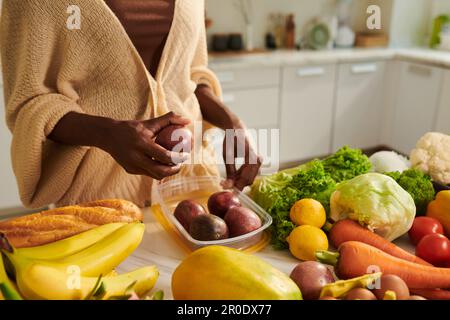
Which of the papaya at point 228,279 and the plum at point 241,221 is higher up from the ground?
the papaya at point 228,279

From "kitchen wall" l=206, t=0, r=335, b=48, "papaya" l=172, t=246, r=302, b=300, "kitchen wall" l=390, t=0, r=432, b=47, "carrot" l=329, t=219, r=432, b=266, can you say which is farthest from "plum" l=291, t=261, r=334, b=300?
"kitchen wall" l=390, t=0, r=432, b=47

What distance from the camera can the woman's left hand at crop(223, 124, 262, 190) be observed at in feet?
3.60

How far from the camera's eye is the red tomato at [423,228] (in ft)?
3.12

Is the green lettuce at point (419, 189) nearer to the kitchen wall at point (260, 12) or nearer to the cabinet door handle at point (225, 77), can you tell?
the cabinet door handle at point (225, 77)

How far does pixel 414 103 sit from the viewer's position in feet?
10.4

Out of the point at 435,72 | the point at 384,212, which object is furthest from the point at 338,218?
the point at 435,72

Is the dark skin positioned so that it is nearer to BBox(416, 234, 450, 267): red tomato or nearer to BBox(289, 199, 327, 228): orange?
BBox(289, 199, 327, 228): orange

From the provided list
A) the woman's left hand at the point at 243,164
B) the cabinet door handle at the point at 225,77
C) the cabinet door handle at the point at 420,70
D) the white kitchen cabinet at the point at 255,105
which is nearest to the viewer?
the woman's left hand at the point at 243,164

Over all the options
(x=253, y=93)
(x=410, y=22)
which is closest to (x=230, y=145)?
(x=253, y=93)

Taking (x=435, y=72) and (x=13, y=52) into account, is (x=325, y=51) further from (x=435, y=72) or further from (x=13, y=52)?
(x=13, y=52)

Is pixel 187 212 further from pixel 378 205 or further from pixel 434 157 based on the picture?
pixel 434 157

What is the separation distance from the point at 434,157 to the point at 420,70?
212cm

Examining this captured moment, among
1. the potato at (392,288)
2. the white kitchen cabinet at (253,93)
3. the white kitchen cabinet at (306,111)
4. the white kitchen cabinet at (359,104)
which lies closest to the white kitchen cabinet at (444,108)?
the white kitchen cabinet at (359,104)

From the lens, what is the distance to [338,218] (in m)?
0.97
